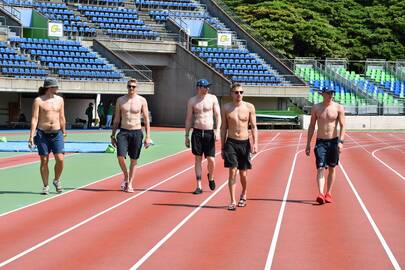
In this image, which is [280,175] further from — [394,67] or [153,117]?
[394,67]

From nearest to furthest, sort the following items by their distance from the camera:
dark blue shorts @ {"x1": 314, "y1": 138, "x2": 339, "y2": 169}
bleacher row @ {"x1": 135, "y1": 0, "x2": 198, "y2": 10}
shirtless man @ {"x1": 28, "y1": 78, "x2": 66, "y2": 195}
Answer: dark blue shorts @ {"x1": 314, "y1": 138, "x2": 339, "y2": 169}, shirtless man @ {"x1": 28, "y1": 78, "x2": 66, "y2": 195}, bleacher row @ {"x1": 135, "y1": 0, "x2": 198, "y2": 10}

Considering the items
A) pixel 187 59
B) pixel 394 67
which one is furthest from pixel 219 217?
pixel 394 67

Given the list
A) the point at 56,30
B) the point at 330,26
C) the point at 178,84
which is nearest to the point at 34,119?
the point at 56,30

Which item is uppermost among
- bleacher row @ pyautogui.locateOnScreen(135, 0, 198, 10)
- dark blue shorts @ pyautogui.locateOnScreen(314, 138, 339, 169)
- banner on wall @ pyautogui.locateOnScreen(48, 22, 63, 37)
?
bleacher row @ pyautogui.locateOnScreen(135, 0, 198, 10)

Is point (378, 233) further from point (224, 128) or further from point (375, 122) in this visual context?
point (375, 122)

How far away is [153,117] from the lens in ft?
162

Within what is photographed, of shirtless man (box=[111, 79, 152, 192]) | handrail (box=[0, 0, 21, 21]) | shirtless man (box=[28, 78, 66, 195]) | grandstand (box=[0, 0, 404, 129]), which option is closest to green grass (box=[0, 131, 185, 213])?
shirtless man (box=[28, 78, 66, 195])

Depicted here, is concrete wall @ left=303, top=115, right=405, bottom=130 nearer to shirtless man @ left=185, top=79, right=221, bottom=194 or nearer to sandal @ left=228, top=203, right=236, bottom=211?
shirtless man @ left=185, top=79, right=221, bottom=194

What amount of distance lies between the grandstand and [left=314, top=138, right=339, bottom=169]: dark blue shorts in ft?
91.8

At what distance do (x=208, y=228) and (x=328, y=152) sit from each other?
3.32 meters

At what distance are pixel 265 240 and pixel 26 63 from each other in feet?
110

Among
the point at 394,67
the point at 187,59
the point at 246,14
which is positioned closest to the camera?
the point at 187,59

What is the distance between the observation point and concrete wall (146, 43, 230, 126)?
45.4 meters

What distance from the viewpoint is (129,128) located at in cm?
1362
